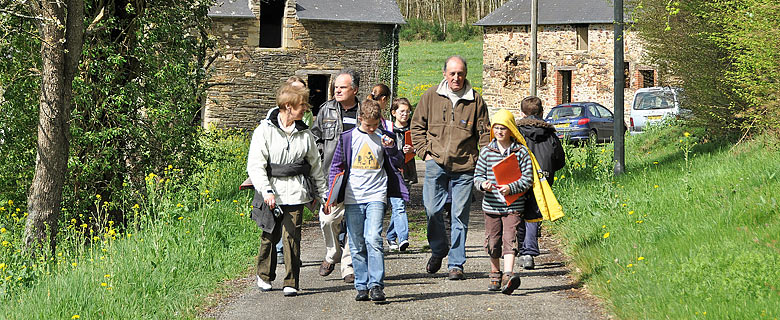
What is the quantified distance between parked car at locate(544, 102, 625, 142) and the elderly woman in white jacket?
20.8 meters

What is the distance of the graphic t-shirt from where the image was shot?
704 cm

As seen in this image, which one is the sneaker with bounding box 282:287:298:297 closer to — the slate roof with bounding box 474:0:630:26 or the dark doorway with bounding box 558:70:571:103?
the slate roof with bounding box 474:0:630:26

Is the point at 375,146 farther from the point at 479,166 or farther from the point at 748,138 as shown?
the point at 748,138

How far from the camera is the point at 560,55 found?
135 feet

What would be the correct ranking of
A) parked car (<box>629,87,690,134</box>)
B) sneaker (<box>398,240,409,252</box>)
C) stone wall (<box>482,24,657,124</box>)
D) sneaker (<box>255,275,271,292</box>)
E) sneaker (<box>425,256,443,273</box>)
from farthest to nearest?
stone wall (<box>482,24,657,124</box>) < parked car (<box>629,87,690,134</box>) < sneaker (<box>398,240,409,252</box>) < sneaker (<box>425,256,443,273</box>) < sneaker (<box>255,275,271,292</box>)

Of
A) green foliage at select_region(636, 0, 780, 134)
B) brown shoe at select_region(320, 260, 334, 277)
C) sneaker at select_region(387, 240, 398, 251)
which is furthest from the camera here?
green foliage at select_region(636, 0, 780, 134)

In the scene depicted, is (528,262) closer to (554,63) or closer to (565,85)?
(554,63)

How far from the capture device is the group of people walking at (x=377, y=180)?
278 inches

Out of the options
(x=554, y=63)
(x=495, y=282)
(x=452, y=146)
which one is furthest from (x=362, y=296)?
(x=554, y=63)

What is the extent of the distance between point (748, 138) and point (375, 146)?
8.88 m

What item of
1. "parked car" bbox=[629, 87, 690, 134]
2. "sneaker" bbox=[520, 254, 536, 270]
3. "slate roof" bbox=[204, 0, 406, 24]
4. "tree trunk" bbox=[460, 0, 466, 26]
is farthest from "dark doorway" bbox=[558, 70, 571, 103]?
"sneaker" bbox=[520, 254, 536, 270]

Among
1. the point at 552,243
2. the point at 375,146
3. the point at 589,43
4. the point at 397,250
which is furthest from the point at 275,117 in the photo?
the point at 589,43

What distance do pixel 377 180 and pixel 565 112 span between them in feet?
79.5

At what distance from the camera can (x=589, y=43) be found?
131 ft
